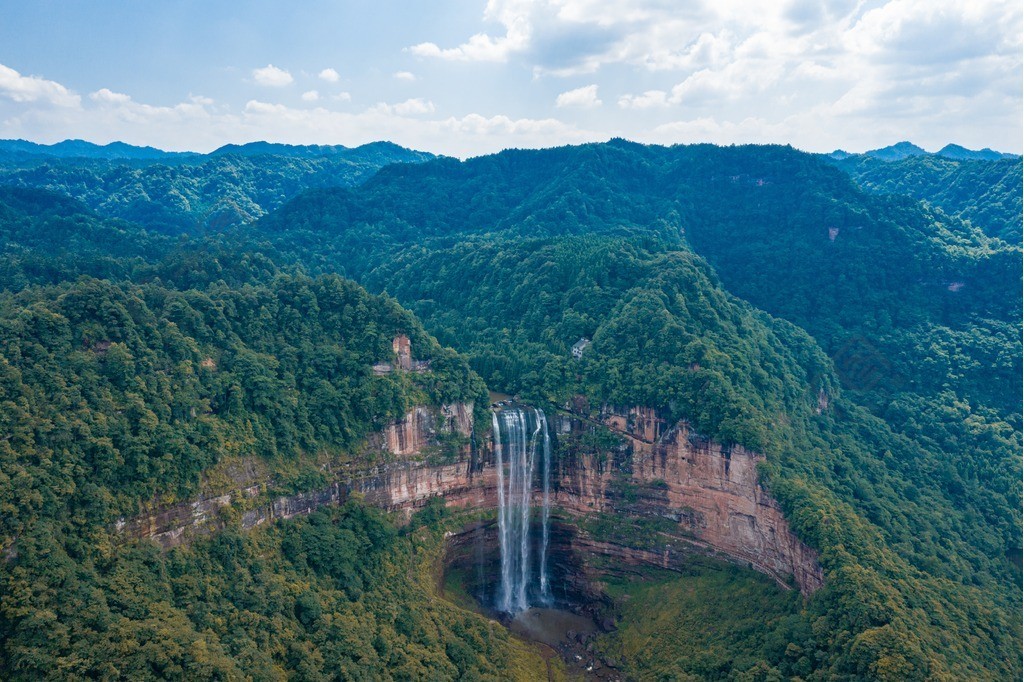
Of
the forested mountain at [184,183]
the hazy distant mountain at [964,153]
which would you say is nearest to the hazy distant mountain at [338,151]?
the forested mountain at [184,183]

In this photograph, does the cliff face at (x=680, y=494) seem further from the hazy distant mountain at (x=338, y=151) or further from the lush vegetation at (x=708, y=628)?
the hazy distant mountain at (x=338, y=151)

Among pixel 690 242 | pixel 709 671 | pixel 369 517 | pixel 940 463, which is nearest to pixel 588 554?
pixel 709 671

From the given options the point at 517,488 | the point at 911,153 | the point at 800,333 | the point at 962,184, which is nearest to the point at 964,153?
the point at 911,153

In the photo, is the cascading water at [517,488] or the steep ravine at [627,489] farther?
the cascading water at [517,488]

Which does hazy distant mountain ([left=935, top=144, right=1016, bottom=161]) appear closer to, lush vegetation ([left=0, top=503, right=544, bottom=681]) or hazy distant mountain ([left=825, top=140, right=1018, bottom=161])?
hazy distant mountain ([left=825, top=140, right=1018, bottom=161])

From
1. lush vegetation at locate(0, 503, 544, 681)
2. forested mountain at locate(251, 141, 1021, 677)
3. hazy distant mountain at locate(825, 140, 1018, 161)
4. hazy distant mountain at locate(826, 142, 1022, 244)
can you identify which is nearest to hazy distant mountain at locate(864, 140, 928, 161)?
hazy distant mountain at locate(825, 140, 1018, 161)

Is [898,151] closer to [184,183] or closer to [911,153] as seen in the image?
[911,153]
